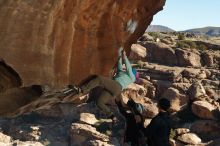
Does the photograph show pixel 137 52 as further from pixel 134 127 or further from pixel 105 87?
pixel 134 127

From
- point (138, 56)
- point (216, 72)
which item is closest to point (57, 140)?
point (138, 56)

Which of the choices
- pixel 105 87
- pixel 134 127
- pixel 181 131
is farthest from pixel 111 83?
pixel 181 131

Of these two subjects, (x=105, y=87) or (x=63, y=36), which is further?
(x=105, y=87)

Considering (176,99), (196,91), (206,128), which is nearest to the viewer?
(206,128)

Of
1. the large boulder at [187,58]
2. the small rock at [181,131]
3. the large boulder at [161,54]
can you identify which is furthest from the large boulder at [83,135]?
the large boulder at [187,58]

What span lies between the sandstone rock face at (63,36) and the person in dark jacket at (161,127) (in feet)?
5.41

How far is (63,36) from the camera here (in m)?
7.27

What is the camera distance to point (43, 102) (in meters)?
8.69

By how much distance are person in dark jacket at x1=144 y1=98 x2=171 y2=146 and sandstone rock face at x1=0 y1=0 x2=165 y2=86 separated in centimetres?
165

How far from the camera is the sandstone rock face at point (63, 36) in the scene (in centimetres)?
657

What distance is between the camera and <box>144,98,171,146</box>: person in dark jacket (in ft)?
23.8

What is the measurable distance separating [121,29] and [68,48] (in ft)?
4.94

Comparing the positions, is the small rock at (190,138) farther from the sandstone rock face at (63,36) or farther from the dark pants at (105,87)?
the sandstone rock face at (63,36)

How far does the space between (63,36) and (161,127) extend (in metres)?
2.18
